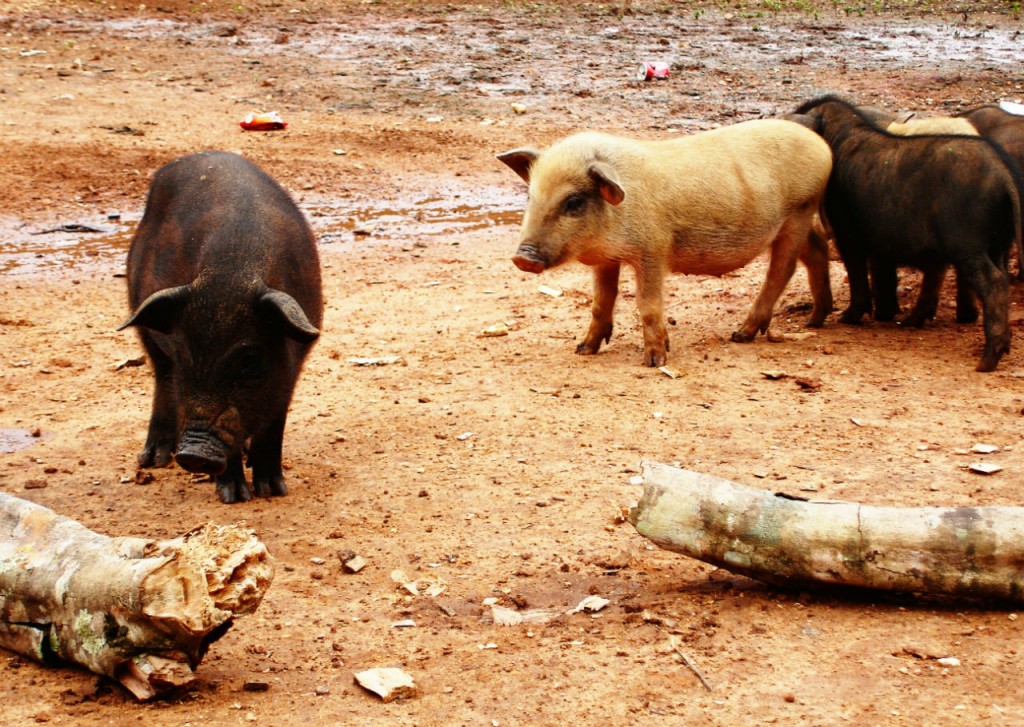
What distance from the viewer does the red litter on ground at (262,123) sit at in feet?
41.4

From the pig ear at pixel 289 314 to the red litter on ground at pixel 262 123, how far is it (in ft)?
25.4

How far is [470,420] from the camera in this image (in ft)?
21.5

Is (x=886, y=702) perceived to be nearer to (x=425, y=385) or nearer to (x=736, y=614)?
(x=736, y=614)

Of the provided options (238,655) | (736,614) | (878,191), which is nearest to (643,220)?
(878,191)

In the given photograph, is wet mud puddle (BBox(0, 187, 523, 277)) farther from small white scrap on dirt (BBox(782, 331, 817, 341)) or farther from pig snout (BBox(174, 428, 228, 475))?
pig snout (BBox(174, 428, 228, 475))

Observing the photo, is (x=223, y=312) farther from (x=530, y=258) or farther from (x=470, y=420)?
(x=530, y=258)

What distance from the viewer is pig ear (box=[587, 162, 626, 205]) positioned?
23.4 ft

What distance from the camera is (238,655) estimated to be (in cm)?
417

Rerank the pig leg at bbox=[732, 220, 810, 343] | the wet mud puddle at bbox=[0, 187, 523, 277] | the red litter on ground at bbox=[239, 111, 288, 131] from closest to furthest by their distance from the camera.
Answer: the pig leg at bbox=[732, 220, 810, 343]
the wet mud puddle at bbox=[0, 187, 523, 277]
the red litter on ground at bbox=[239, 111, 288, 131]

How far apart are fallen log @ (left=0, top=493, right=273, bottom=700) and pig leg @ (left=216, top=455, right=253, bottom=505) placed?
5.32 ft

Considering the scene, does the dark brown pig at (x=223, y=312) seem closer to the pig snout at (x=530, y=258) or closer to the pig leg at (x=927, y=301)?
the pig snout at (x=530, y=258)

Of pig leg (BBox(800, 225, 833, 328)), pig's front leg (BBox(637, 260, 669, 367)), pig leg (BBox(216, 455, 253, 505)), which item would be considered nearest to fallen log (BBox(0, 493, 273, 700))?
pig leg (BBox(216, 455, 253, 505))

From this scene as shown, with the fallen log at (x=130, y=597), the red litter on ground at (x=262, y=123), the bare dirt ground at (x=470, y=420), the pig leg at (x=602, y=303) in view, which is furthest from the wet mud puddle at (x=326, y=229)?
the fallen log at (x=130, y=597)

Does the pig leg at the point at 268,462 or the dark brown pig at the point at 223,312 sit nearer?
the dark brown pig at the point at 223,312
